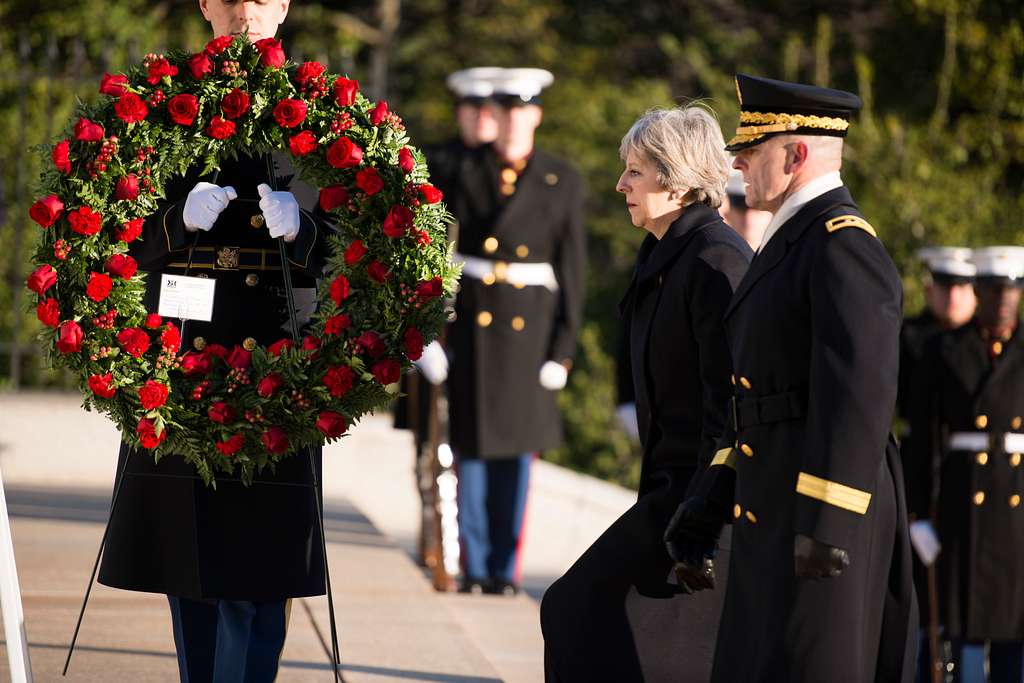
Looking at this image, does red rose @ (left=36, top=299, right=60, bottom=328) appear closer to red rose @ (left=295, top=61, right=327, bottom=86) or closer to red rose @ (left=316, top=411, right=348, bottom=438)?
red rose @ (left=316, top=411, right=348, bottom=438)

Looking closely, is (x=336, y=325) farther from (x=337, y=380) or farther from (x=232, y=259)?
(x=232, y=259)

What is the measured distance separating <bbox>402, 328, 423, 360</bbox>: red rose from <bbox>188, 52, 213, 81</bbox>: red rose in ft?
2.59

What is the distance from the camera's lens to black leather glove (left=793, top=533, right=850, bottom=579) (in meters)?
3.24

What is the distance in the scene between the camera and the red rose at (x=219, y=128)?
157 inches

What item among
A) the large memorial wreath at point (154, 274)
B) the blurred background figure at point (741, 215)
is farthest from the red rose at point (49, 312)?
the blurred background figure at point (741, 215)

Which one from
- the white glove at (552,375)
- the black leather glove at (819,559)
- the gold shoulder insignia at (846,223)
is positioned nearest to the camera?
the black leather glove at (819,559)

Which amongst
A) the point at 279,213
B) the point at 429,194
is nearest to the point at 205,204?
the point at 279,213

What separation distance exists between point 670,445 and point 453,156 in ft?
11.6

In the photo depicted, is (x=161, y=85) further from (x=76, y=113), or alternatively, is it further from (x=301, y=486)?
(x=301, y=486)

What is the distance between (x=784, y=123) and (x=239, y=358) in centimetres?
140

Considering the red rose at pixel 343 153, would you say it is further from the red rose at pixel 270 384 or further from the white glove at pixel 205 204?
the red rose at pixel 270 384

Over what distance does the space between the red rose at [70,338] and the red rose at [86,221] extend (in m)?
0.22

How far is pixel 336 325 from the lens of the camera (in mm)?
4082

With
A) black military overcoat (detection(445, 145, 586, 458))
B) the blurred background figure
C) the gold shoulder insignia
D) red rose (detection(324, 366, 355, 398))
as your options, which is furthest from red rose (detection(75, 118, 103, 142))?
black military overcoat (detection(445, 145, 586, 458))
